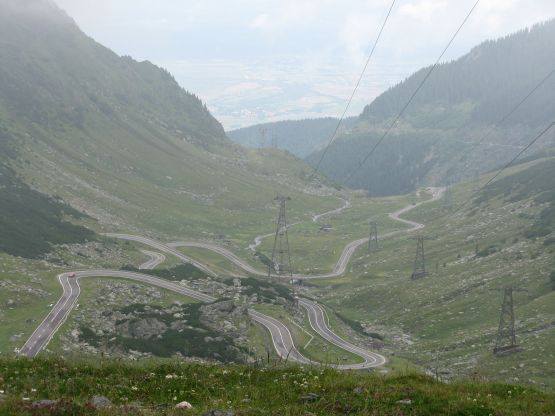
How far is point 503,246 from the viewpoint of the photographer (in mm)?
136375

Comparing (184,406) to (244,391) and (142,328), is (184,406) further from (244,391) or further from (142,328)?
(142,328)

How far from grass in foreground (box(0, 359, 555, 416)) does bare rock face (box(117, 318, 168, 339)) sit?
185ft

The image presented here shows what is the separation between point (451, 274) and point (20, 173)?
12702cm

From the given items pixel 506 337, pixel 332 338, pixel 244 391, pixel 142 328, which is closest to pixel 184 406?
pixel 244 391

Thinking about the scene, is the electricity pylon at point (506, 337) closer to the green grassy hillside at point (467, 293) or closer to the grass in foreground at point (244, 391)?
the green grassy hillside at point (467, 293)

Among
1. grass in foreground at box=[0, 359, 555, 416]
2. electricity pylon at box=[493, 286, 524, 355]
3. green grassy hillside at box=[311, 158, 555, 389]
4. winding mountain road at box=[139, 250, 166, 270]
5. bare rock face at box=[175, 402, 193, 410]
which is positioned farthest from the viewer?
winding mountain road at box=[139, 250, 166, 270]

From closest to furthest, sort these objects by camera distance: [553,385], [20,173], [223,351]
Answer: [553,385] → [223,351] → [20,173]

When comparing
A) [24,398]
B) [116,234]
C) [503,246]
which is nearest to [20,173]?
[116,234]

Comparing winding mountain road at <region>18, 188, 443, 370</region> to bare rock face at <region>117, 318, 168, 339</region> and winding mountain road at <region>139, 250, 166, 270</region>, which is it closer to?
winding mountain road at <region>139, 250, 166, 270</region>

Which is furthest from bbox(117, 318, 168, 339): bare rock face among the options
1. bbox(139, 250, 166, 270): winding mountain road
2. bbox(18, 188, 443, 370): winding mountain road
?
bbox(139, 250, 166, 270): winding mountain road

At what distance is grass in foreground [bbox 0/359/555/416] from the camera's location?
17203 millimetres

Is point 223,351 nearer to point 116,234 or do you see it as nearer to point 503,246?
A: point 503,246

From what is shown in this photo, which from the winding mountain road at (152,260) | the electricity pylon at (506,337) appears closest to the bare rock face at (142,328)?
the electricity pylon at (506,337)

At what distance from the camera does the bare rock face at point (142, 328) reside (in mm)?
76250
